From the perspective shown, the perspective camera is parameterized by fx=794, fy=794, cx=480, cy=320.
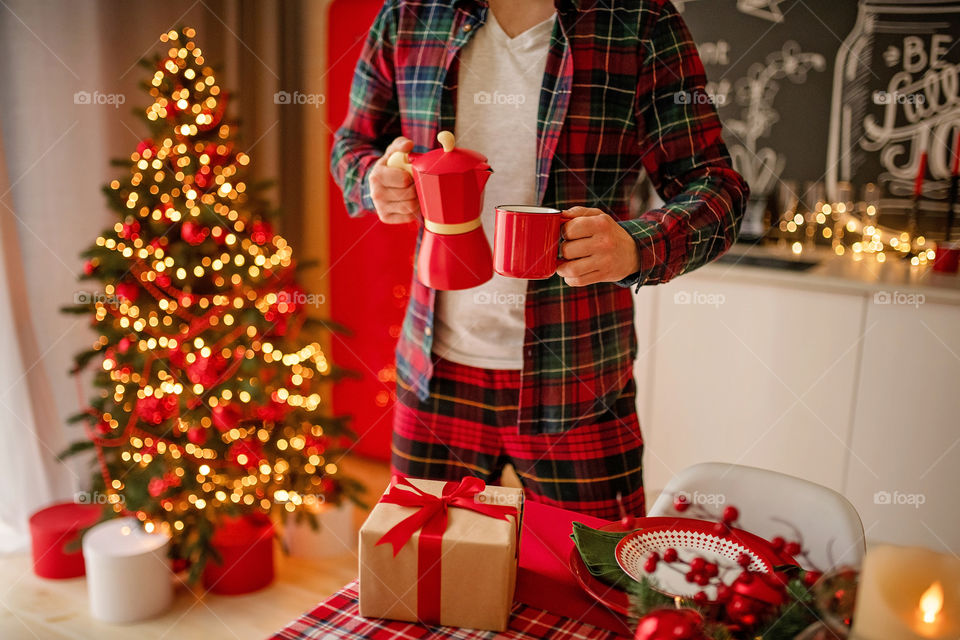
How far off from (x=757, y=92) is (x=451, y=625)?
2366 millimetres

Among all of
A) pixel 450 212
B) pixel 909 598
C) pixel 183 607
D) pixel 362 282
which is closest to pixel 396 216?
pixel 450 212

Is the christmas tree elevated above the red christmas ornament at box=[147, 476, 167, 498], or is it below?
above

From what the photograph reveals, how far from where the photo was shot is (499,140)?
49.6 inches

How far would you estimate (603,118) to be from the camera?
4.05ft

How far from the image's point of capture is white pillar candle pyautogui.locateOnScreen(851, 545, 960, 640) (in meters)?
0.57

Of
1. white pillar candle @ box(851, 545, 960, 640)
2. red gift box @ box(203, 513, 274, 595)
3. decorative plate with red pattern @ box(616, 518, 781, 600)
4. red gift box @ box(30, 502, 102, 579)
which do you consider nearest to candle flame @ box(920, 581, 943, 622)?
white pillar candle @ box(851, 545, 960, 640)

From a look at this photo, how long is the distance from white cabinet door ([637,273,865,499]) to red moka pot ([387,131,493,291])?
1.50 meters

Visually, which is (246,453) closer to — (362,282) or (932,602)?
(362,282)

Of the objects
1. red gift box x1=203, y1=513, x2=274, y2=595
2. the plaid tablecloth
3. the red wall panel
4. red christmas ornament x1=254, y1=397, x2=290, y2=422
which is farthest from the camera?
the red wall panel

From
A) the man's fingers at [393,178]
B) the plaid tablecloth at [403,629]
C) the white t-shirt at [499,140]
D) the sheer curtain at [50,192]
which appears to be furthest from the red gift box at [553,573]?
the sheer curtain at [50,192]

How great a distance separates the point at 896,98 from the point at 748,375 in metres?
1.02

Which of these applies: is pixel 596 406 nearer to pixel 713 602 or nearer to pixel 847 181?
pixel 713 602

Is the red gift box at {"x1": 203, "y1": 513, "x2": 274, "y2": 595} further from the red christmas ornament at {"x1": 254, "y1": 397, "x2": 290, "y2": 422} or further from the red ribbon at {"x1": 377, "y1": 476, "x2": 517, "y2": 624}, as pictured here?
the red ribbon at {"x1": 377, "y1": 476, "x2": 517, "y2": 624}

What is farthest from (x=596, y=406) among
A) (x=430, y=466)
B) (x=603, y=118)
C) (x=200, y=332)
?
(x=200, y=332)
